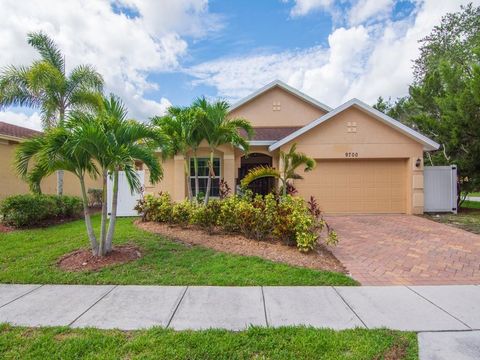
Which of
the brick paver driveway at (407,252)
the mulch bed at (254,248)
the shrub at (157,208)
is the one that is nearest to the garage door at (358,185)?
the brick paver driveway at (407,252)

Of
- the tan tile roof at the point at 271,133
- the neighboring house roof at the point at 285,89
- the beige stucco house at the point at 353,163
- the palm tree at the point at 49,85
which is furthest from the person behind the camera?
the neighboring house roof at the point at 285,89

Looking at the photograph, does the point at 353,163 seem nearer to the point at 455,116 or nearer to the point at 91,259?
the point at 455,116

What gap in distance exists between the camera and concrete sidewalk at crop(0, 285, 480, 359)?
3.41 metres

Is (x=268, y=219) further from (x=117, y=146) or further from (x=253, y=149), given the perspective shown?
(x=253, y=149)

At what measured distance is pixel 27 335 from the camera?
3168mm

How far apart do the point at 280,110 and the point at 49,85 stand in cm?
1127

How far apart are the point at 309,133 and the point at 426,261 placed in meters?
7.53

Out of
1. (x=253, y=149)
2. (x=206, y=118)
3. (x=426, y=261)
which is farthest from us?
(x=253, y=149)

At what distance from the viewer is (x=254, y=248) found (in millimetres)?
6594

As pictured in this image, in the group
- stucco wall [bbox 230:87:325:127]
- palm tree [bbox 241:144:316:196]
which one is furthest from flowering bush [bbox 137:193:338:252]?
stucco wall [bbox 230:87:325:127]

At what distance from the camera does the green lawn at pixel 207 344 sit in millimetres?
2824

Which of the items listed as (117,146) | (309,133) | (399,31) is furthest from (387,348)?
(399,31)

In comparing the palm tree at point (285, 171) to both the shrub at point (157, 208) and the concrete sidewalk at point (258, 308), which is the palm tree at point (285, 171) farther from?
the concrete sidewalk at point (258, 308)

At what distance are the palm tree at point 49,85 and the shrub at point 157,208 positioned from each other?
5.32 meters
